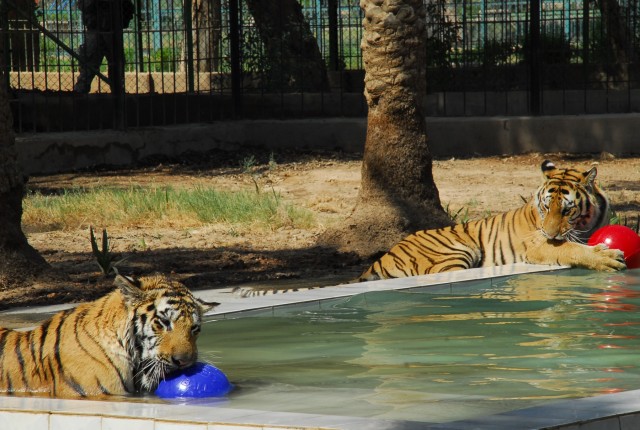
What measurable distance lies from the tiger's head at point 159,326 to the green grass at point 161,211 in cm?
634

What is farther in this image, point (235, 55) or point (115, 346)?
point (235, 55)

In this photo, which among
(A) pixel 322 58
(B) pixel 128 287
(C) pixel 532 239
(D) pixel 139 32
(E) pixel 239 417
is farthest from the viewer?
Answer: (A) pixel 322 58

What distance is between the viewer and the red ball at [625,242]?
8328mm

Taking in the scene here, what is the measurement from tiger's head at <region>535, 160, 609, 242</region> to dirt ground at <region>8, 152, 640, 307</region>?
1.62 meters

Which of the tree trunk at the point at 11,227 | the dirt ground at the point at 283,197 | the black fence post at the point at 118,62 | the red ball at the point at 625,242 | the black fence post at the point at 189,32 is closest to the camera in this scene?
the red ball at the point at 625,242

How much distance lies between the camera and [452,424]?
394 cm

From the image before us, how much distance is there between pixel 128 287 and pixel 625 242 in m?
4.43

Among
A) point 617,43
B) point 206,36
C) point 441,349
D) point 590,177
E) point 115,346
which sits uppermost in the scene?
point 206,36

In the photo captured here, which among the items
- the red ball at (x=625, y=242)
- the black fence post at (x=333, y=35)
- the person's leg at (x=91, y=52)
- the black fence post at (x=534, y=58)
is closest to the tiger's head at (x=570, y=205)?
the red ball at (x=625, y=242)

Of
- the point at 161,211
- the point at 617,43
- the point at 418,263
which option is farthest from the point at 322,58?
the point at 418,263

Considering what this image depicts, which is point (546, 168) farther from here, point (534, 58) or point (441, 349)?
point (534, 58)

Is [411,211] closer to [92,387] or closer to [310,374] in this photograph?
[310,374]

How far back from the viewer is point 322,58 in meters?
18.5

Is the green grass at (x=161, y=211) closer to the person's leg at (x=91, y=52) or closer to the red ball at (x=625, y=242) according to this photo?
the red ball at (x=625, y=242)
